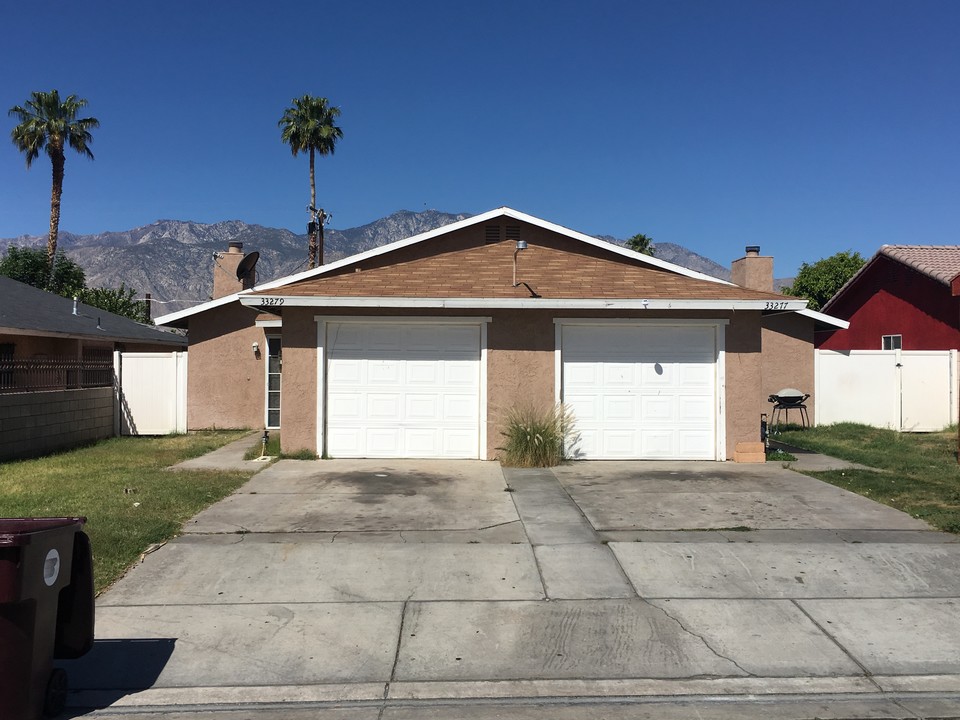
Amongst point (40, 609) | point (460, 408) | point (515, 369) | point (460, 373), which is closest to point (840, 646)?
point (40, 609)

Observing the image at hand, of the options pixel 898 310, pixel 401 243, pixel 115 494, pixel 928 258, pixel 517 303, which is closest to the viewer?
pixel 115 494

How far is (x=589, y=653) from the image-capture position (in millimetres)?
4945

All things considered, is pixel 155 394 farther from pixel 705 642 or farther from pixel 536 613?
pixel 705 642

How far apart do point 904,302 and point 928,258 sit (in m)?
1.53

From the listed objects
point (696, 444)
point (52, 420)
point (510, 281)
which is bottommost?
point (696, 444)

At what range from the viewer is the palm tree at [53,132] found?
37969mm

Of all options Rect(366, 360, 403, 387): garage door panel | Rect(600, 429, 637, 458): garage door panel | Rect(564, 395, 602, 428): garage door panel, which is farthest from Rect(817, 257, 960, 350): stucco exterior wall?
Rect(366, 360, 403, 387): garage door panel

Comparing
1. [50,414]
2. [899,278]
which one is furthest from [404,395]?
[899,278]

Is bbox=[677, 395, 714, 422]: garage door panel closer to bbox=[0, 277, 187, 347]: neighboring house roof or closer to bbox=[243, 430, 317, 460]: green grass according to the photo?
bbox=[243, 430, 317, 460]: green grass

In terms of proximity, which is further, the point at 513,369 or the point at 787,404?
the point at 787,404

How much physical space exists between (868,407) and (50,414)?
58.6 ft

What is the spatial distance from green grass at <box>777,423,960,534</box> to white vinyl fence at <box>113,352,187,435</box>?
13214mm

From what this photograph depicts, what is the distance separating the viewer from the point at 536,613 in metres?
5.56

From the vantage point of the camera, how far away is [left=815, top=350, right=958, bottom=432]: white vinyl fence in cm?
1688
